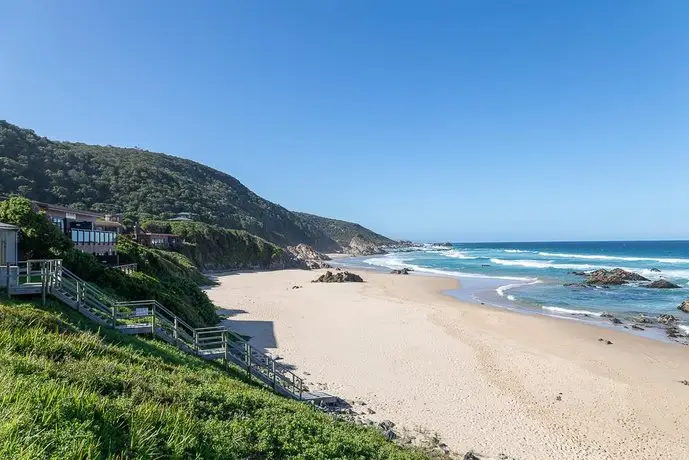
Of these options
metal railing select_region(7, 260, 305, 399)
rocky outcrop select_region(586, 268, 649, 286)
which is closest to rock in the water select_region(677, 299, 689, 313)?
rocky outcrop select_region(586, 268, 649, 286)

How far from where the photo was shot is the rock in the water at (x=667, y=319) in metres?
29.1

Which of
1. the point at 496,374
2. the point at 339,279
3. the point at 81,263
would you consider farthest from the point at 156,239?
the point at 496,374

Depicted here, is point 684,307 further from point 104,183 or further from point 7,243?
point 104,183

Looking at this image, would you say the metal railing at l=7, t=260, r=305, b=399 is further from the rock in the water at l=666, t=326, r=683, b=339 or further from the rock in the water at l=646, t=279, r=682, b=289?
the rock in the water at l=646, t=279, r=682, b=289

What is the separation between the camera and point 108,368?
7.11 m

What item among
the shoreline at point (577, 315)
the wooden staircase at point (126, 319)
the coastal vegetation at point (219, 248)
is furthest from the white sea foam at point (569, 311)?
the coastal vegetation at point (219, 248)

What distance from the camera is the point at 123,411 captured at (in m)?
5.52

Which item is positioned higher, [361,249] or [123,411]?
[361,249]

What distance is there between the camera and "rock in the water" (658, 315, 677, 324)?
95.5 feet

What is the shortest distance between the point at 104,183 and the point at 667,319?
8639 centimetres

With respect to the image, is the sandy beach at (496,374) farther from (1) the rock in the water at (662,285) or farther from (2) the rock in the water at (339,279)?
(1) the rock in the water at (662,285)

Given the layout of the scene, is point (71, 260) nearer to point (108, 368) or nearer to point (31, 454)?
point (108, 368)

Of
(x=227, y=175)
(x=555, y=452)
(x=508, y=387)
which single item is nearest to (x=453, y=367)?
(x=508, y=387)

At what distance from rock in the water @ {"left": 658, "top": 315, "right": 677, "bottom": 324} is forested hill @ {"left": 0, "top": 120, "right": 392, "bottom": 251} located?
72924 mm
